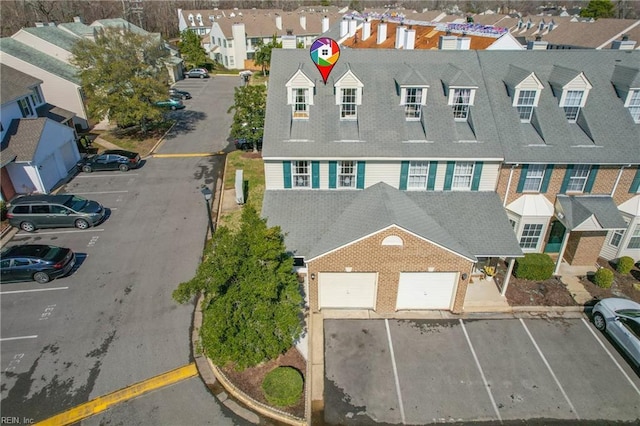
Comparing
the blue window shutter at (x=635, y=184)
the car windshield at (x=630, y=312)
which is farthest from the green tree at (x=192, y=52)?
the car windshield at (x=630, y=312)

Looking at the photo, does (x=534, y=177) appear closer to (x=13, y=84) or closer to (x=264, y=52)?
(x=13, y=84)

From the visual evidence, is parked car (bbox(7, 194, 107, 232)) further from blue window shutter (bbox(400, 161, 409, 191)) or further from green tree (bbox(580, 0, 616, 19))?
green tree (bbox(580, 0, 616, 19))

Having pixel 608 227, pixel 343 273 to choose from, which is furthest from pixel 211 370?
pixel 608 227

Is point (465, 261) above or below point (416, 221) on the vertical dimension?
below

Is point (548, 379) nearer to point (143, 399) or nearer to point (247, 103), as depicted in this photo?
point (143, 399)

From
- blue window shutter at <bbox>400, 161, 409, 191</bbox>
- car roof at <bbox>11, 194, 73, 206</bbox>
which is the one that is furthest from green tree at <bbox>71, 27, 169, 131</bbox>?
blue window shutter at <bbox>400, 161, 409, 191</bbox>

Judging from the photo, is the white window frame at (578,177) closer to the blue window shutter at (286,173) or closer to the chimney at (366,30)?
the blue window shutter at (286,173)

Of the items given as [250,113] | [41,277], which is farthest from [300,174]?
[250,113]
